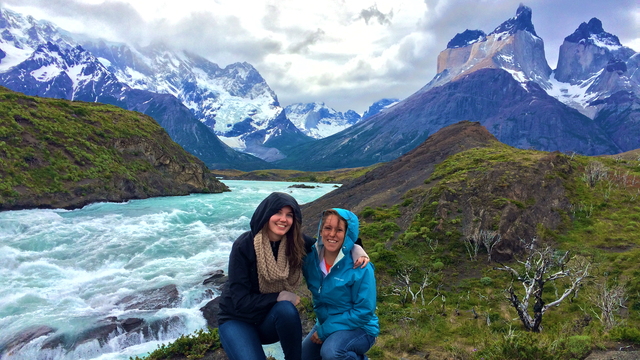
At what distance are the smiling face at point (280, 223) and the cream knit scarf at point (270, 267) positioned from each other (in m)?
0.11

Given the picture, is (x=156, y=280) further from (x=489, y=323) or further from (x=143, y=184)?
(x=143, y=184)

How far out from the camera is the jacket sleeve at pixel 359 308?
5.55 metres

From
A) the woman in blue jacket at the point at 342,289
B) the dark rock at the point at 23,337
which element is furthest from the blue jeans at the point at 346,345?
the dark rock at the point at 23,337

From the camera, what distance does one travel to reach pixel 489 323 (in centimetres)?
1171

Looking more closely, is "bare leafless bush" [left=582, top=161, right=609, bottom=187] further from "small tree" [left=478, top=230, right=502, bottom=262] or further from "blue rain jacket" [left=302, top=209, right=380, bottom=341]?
"blue rain jacket" [left=302, top=209, right=380, bottom=341]

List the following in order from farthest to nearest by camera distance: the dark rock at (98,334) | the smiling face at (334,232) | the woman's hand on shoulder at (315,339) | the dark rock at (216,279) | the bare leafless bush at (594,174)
→ the bare leafless bush at (594,174), the dark rock at (216,279), the dark rock at (98,334), the woman's hand on shoulder at (315,339), the smiling face at (334,232)

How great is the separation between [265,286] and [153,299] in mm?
15793

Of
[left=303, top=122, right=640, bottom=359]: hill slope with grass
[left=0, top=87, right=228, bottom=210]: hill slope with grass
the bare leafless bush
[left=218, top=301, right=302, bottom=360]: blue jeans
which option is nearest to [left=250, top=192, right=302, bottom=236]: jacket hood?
[left=218, top=301, right=302, bottom=360]: blue jeans

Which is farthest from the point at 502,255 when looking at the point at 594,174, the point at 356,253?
the point at 356,253

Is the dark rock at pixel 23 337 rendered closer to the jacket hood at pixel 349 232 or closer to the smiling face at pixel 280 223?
the smiling face at pixel 280 223

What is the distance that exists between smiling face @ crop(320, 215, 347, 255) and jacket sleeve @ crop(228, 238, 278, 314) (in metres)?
1.20

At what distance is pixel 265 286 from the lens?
559 cm

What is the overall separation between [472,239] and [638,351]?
13079 millimetres

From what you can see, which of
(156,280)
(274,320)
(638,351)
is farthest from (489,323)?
(156,280)
